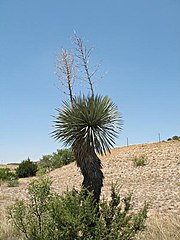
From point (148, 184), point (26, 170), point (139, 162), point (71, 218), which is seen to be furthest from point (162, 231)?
point (26, 170)

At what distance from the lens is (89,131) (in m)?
6.01

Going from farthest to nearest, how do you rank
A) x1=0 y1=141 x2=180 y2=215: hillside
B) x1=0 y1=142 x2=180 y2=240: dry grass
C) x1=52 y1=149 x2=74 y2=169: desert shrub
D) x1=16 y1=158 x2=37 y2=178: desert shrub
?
1. x1=52 y1=149 x2=74 y2=169: desert shrub
2. x1=16 y1=158 x2=37 y2=178: desert shrub
3. x1=0 y1=141 x2=180 y2=215: hillside
4. x1=0 y1=142 x2=180 y2=240: dry grass

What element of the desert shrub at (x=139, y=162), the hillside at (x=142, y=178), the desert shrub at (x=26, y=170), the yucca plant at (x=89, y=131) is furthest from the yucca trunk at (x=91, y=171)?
the desert shrub at (x=26, y=170)

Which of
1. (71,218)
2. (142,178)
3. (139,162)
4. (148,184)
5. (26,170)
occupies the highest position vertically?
(26,170)

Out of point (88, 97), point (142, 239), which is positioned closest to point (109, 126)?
point (88, 97)

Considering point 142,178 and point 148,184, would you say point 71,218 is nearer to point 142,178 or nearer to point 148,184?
point 148,184

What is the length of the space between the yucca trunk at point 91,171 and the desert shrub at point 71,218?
191mm

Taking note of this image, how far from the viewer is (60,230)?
4.98 metres

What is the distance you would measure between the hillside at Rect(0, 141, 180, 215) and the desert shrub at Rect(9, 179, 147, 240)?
5989mm

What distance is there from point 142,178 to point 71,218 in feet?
61.3

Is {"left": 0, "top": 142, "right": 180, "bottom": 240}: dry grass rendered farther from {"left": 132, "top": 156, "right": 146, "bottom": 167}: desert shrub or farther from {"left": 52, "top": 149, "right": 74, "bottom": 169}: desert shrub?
{"left": 52, "top": 149, "right": 74, "bottom": 169}: desert shrub

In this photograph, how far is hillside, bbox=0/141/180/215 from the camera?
14.5 m

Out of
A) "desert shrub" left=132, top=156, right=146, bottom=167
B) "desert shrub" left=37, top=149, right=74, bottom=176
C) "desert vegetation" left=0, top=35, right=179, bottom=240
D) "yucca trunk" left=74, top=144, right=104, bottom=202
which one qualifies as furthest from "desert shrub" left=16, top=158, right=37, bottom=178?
"yucca trunk" left=74, top=144, right=104, bottom=202

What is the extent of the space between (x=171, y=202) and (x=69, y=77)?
8304 mm
